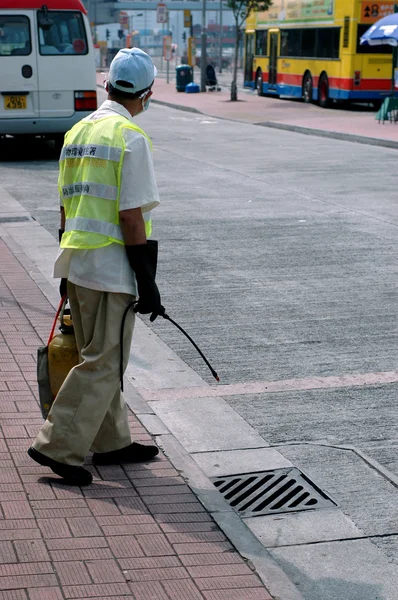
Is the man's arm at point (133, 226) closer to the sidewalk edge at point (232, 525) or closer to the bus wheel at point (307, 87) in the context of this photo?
the sidewalk edge at point (232, 525)

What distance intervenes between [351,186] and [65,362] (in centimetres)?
1134

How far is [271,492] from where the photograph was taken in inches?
187

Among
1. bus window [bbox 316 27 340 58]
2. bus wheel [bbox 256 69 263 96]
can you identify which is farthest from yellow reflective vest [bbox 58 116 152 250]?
bus wheel [bbox 256 69 263 96]

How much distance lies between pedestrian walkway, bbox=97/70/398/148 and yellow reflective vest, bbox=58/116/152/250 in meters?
18.5

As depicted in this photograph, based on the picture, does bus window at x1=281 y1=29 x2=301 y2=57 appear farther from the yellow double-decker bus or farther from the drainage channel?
the drainage channel

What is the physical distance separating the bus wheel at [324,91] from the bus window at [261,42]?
6236mm

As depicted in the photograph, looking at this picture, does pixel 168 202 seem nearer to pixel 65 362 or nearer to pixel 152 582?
pixel 65 362

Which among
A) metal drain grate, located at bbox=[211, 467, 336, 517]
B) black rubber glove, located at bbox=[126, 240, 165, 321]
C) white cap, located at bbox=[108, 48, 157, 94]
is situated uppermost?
white cap, located at bbox=[108, 48, 157, 94]

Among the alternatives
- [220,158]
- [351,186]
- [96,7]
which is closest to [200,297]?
[351,186]

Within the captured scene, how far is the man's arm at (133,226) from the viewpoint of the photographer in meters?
4.32

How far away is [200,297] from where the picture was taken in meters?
8.50

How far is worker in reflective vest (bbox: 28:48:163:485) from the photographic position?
432 cm

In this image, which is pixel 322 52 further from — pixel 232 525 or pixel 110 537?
pixel 110 537

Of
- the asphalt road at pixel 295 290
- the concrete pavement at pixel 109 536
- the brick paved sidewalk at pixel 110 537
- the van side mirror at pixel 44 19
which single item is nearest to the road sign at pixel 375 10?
the asphalt road at pixel 295 290
